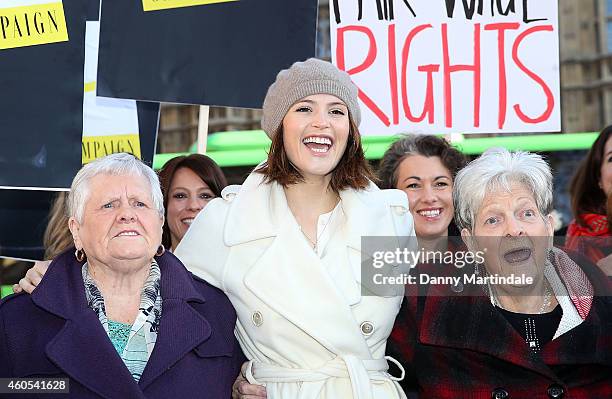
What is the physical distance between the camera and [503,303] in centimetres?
317

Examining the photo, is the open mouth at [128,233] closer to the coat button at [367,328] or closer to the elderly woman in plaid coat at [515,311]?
the coat button at [367,328]

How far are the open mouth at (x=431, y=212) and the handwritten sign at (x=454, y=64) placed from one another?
1.88ft

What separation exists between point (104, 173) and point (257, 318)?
70 centimetres

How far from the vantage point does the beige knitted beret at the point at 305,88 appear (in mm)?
3281

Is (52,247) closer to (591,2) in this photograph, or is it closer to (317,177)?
(317,177)

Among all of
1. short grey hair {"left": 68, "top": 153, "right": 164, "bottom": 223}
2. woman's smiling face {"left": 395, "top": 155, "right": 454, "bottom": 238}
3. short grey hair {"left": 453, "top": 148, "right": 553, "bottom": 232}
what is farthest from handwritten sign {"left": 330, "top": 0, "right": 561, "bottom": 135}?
short grey hair {"left": 68, "top": 153, "right": 164, "bottom": 223}

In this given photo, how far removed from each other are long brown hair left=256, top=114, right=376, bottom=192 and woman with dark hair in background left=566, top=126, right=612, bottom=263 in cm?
129

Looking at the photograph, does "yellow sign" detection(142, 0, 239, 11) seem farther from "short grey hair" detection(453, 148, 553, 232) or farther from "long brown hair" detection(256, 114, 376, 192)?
"short grey hair" detection(453, 148, 553, 232)

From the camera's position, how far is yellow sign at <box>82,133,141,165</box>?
465 centimetres

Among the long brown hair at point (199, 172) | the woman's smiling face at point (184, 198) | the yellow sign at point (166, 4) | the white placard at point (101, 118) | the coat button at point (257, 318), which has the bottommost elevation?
the coat button at point (257, 318)

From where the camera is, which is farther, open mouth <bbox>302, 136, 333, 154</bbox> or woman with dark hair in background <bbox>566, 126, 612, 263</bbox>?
woman with dark hair in background <bbox>566, 126, 612, 263</bbox>

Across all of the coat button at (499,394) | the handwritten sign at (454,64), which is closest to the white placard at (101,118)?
the handwritten sign at (454,64)

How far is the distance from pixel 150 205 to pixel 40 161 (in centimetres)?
154

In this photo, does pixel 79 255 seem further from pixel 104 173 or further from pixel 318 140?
pixel 318 140
